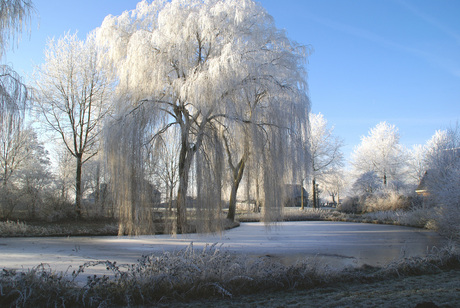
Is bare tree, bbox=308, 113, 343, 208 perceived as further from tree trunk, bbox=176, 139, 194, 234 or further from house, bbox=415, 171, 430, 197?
tree trunk, bbox=176, 139, 194, 234

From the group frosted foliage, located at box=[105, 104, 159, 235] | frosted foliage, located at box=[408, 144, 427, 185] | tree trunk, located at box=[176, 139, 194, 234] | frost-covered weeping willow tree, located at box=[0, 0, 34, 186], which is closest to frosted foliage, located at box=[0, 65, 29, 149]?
frost-covered weeping willow tree, located at box=[0, 0, 34, 186]

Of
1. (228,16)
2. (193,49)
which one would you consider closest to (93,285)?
(193,49)

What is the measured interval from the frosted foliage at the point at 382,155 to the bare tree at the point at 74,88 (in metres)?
28.4

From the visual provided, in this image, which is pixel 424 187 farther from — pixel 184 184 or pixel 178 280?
pixel 178 280

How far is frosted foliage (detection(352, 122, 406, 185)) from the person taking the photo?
1366 inches

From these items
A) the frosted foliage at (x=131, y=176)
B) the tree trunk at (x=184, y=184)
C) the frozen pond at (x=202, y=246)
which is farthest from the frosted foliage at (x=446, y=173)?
the frosted foliage at (x=131, y=176)

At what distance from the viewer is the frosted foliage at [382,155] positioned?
34.7 metres

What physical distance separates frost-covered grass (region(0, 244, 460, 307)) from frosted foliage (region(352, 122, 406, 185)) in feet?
103

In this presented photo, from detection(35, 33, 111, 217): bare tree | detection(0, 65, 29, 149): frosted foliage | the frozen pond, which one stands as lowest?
the frozen pond

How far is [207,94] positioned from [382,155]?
32493 millimetres

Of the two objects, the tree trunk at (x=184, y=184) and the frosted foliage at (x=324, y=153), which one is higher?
the frosted foliage at (x=324, y=153)

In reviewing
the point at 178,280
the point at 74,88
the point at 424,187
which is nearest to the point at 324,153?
the point at 424,187

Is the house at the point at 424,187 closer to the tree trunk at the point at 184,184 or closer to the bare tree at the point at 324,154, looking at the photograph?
the bare tree at the point at 324,154

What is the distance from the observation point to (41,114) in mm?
15898
